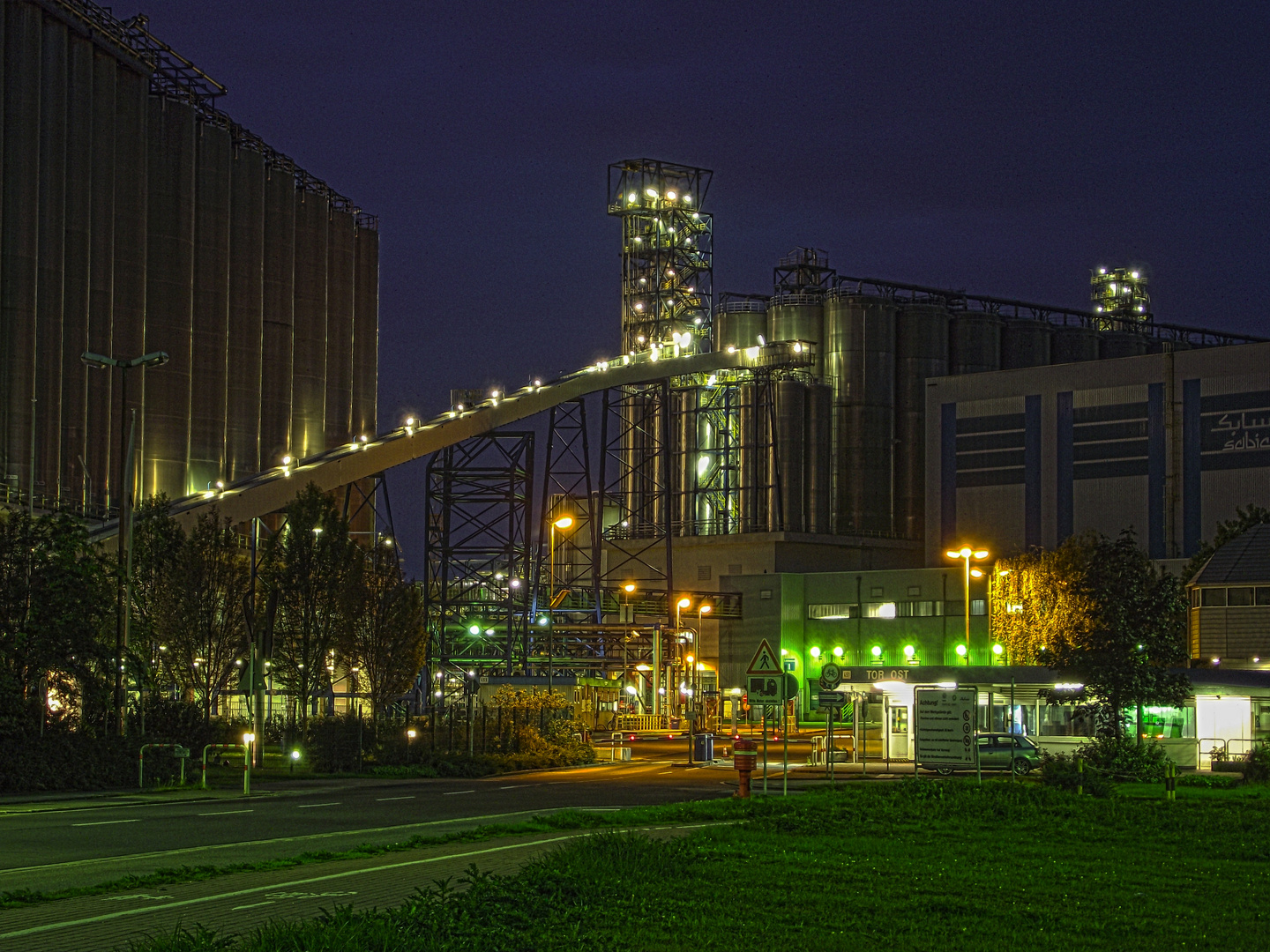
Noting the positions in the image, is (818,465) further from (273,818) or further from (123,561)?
(273,818)

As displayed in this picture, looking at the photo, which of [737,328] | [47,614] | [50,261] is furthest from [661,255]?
[47,614]

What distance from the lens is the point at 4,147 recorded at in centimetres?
7119

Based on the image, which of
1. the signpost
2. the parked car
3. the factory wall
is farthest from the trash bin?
the factory wall

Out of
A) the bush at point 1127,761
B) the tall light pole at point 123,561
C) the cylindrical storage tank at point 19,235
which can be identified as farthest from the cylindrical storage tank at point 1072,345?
→ the tall light pole at point 123,561

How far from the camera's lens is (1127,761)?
37.8m

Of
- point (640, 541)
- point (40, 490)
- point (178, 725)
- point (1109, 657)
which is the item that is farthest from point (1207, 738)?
point (640, 541)

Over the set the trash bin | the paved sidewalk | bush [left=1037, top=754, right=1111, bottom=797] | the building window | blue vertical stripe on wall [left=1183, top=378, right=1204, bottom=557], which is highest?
blue vertical stripe on wall [left=1183, top=378, right=1204, bottom=557]

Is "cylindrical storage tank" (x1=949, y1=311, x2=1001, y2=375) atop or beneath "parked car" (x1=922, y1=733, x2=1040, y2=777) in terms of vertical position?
atop

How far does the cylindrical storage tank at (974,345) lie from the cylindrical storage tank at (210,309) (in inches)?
Result: 2049

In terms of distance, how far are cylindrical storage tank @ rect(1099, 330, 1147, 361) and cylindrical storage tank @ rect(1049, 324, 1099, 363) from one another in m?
1.22

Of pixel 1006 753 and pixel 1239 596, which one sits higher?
pixel 1239 596

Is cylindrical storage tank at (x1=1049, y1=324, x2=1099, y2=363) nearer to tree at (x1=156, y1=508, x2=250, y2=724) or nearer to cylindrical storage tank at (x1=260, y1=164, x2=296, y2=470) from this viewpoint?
cylindrical storage tank at (x1=260, y1=164, x2=296, y2=470)

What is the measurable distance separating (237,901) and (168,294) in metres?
72.4

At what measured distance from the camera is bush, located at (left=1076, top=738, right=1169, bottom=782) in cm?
3734
